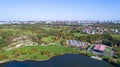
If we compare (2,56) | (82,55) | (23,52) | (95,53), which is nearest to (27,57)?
(23,52)

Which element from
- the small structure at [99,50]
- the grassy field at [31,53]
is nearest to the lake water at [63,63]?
the grassy field at [31,53]

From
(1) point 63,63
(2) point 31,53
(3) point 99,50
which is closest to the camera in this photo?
(1) point 63,63

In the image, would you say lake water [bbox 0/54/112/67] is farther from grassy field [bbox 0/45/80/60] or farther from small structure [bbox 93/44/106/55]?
small structure [bbox 93/44/106/55]

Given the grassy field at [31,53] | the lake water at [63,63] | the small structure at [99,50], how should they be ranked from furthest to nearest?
the small structure at [99,50] < the grassy field at [31,53] < the lake water at [63,63]

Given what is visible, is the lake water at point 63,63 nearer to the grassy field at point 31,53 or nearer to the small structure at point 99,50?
the grassy field at point 31,53

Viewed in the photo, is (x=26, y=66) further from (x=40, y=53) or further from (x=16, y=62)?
(x=40, y=53)

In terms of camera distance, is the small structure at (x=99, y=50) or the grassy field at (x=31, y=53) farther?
the small structure at (x=99, y=50)

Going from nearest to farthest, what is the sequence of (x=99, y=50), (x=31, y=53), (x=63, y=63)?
1. (x=63, y=63)
2. (x=31, y=53)
3. (x=99, y=50)

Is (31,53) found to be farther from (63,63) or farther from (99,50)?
(99,50)

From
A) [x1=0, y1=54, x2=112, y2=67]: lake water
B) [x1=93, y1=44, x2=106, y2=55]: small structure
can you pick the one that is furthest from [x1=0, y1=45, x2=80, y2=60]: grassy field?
[x1=93, y1=44, x2=106, y2=55]: small structure

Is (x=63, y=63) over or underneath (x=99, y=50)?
underneath

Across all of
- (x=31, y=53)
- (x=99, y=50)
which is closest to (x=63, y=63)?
(x=31, y=53)
